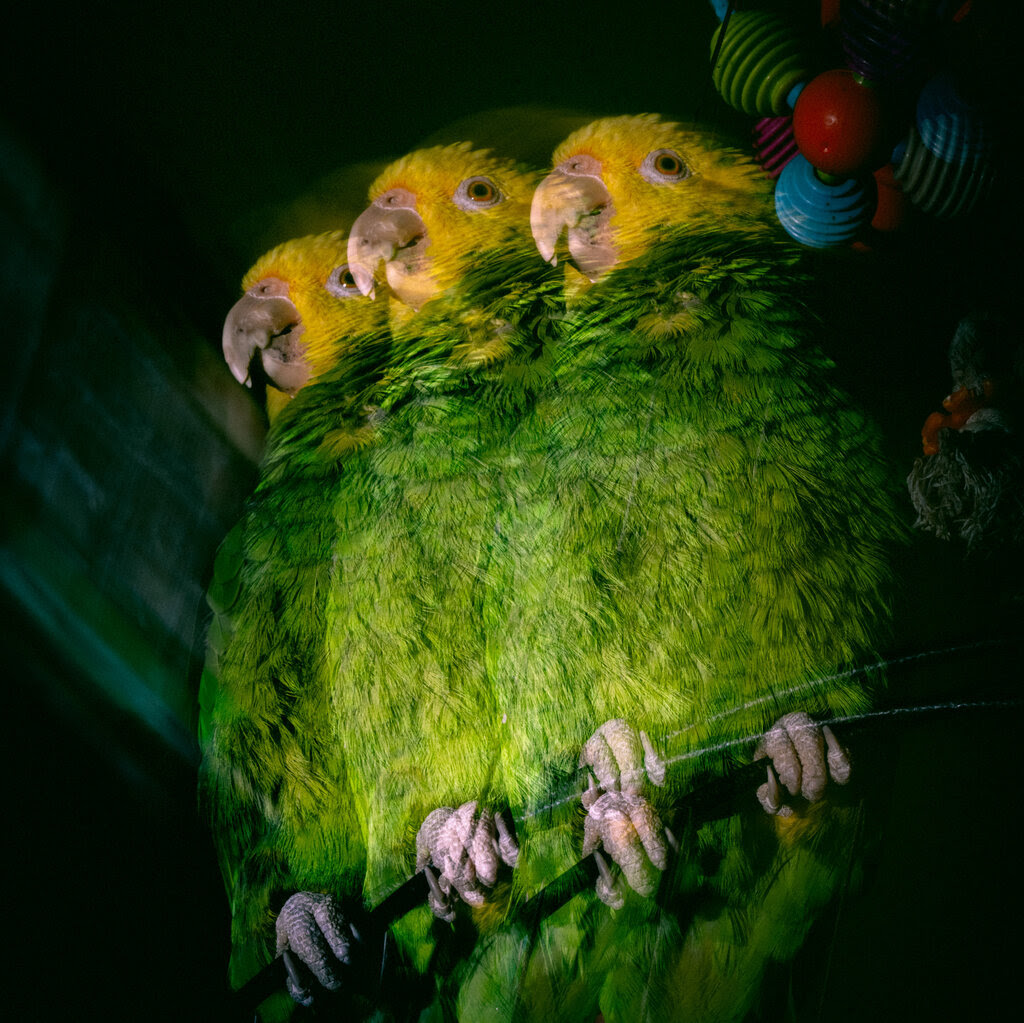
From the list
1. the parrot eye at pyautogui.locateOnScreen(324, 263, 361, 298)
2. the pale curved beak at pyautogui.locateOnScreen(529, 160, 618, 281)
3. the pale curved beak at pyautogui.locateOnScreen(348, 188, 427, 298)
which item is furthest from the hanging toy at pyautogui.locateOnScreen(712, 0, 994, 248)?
Answer: the parrot eye at pyautogui.locateOnScreen(324, 263, 361, 298)

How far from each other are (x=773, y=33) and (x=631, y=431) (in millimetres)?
483

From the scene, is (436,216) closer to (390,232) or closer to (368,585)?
(390,232)

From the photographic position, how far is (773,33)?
0.82 metres

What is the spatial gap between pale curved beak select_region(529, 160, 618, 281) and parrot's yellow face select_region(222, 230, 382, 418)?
1.07 feet

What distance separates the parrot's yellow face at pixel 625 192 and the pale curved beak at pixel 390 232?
199 mm

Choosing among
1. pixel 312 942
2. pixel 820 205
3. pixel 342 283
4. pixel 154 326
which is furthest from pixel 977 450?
pixel 154 326

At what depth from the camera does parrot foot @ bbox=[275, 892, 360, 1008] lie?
3.29ft

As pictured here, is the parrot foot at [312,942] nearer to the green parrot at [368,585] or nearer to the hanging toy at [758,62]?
the green parrot at [368,585]

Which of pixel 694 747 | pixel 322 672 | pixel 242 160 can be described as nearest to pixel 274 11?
pixel 242 160

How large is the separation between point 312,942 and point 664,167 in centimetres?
121

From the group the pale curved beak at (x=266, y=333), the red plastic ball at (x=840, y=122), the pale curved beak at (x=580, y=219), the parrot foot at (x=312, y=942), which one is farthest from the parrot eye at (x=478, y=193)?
the parrot foot at (x=312, y=942)

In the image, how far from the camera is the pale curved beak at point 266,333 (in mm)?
1185

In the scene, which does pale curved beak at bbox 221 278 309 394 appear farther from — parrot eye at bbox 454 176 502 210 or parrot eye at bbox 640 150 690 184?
parrot eye at bbox 640 150 690 184

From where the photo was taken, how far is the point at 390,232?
111 cm
